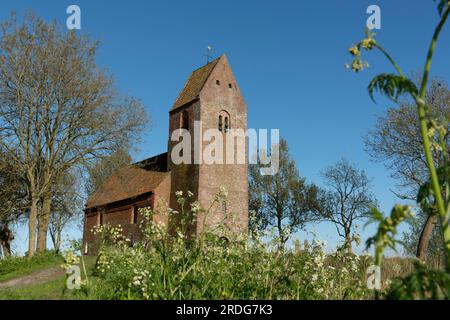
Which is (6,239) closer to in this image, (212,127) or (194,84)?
(212,127)

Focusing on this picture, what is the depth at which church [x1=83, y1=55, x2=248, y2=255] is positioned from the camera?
35219 millimetres

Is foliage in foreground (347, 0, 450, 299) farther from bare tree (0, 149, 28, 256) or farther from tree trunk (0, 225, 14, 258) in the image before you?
tree trunk (0, 225, 14, 258)

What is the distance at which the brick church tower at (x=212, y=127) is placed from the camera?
35062mm

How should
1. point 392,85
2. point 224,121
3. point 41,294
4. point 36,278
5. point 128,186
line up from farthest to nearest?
point 128,186 → point 224,121 → point 36,278 → point 41,294 → point 392,85

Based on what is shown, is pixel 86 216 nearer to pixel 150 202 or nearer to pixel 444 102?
pixel 150 202

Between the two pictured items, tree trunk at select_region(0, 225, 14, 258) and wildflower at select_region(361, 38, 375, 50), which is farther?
tree trunk at select_region(0, 225, 14, 258)

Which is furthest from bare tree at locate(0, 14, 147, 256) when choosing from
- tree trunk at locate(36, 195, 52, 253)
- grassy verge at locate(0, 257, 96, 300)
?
grassy verge at locate(0, 257, 96, 300)

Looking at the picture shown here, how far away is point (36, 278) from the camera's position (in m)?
19.3

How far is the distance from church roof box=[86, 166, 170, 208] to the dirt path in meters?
16.7

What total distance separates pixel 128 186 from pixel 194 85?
11.4 m

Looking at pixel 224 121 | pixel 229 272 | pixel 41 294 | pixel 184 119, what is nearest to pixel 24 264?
pixel 41 294

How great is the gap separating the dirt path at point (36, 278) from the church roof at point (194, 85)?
2039cm
